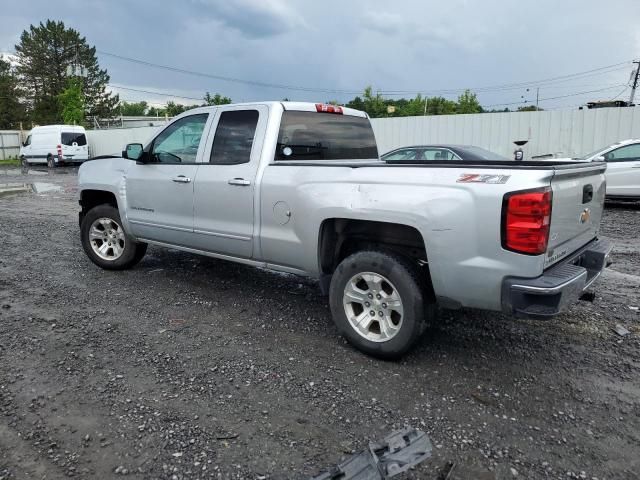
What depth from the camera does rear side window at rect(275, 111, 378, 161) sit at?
4.74 m

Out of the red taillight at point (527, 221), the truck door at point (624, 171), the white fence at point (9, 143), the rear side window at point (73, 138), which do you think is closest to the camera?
the red taillight at point (527, 221)

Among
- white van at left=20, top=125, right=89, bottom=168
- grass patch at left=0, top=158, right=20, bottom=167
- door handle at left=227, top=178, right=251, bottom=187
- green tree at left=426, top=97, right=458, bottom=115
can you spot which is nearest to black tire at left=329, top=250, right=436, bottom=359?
door handle at left=227, top=178, right=251, bottom=187

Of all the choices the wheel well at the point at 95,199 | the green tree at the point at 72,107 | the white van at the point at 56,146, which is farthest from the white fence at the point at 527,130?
the green tree at the point at 72,107

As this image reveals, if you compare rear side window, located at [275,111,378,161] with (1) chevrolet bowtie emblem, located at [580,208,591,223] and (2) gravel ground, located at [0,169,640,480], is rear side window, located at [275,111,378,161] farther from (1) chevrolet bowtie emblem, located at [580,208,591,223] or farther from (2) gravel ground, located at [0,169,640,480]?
(1) chevrolet bowtie emblem, located at [580,208,591,223]

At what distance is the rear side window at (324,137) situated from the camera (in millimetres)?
4738

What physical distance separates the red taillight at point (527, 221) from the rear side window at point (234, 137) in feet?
8.01

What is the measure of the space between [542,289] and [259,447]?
1.91 m

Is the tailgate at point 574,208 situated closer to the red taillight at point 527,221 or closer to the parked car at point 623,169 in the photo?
the red taillight at point 527,221

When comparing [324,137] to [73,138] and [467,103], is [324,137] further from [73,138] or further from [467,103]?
[467,103]

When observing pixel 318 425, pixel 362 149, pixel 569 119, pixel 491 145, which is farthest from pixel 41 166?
pixel 318 425

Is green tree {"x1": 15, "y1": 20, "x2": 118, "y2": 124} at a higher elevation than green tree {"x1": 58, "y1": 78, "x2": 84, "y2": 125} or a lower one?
higher

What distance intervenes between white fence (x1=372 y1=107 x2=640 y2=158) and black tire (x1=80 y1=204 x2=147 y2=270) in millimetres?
12166

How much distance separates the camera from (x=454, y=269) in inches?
132

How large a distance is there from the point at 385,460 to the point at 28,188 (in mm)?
18288
